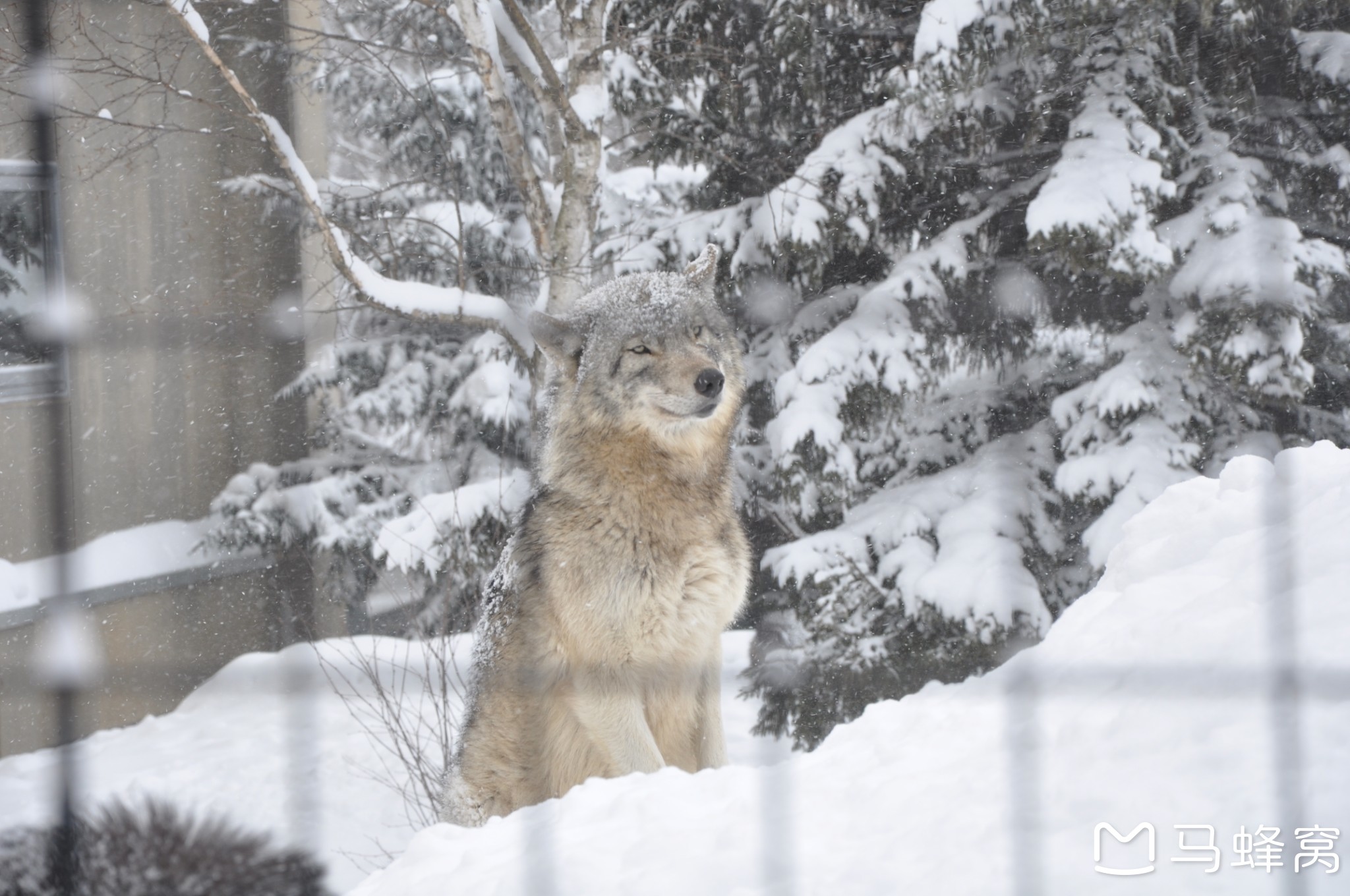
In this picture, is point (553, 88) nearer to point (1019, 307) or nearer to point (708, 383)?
point (1019, 307)

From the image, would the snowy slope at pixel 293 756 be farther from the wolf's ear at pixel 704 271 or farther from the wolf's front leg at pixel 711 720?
the wolf's ear at pixel 704 271

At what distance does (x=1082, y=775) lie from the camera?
1605 millimetres

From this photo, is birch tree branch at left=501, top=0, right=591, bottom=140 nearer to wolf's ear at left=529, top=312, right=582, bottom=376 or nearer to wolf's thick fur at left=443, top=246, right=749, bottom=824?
wolf's thick fur at left=443, top=246, right=749, bottom=824

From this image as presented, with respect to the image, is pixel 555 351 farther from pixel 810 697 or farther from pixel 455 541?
pixel 810 697

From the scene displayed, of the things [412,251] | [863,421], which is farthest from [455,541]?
[863,421]

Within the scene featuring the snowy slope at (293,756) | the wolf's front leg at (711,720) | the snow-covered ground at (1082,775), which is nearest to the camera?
the snow-covered ground at (1082,775)

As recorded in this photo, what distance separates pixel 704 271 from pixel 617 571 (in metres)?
0.99

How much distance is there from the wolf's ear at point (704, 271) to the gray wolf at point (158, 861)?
73.8 inches

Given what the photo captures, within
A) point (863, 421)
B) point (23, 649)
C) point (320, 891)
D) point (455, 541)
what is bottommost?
point (320, 891)

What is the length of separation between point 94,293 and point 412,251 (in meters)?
2.25

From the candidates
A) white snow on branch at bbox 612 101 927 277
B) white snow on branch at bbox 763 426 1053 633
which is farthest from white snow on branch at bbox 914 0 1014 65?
white snow on branch at bbox 763 426 1053 633

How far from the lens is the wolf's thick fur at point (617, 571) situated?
2.61 m

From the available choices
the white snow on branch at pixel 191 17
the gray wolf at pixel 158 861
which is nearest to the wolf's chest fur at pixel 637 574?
the gray wolf at pixel 158 861

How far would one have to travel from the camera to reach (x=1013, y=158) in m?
5.32
